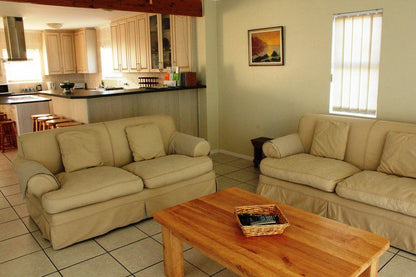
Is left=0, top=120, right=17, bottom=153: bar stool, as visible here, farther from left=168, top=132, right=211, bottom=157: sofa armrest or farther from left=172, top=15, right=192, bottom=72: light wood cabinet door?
left=168, top=132, right=211, bottom=157: sofa armrest

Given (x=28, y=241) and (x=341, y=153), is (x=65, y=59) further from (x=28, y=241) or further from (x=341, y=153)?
(x=341, y=153)

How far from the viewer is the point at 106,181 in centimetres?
313

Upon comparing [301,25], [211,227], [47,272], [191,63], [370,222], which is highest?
→ [301,25]

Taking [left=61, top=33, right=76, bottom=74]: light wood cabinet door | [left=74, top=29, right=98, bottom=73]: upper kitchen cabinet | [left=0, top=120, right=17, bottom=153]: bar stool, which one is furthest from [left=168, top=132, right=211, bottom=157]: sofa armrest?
[left=61, top=33, right=76, bottom=74]: light wood cabinet door

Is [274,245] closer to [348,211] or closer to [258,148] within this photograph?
[348,211]

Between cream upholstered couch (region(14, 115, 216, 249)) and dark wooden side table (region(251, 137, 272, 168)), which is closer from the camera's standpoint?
cream upholstered couch (region(14, 115, 216, 249))

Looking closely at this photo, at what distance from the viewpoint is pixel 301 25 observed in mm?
4395

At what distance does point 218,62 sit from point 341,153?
268 cm

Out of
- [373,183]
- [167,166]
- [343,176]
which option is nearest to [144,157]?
[167,166]

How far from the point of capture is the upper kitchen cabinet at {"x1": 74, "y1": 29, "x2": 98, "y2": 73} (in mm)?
8328

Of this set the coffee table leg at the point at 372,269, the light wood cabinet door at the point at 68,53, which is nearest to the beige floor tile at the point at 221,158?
the coffee table leg at the point at 372,269

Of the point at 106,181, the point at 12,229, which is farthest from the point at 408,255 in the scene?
the point at 12,229

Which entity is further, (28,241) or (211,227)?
(28,241)

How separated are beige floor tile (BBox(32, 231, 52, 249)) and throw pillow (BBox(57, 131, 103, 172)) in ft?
2.04
